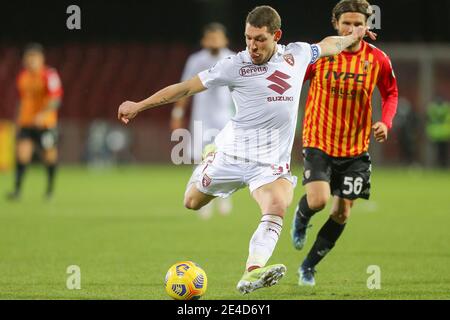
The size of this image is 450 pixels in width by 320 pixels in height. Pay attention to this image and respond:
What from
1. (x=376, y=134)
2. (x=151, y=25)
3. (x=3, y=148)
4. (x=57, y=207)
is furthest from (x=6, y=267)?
(x=151, y=25)

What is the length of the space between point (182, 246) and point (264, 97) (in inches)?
127

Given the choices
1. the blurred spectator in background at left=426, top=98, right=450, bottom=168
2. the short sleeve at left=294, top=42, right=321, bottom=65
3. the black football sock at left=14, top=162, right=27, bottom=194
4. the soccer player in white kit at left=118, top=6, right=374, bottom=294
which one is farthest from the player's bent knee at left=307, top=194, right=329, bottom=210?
the blurred spectator in background at left=426, top=98, right=450, bottom=168

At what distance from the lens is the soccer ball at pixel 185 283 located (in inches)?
241

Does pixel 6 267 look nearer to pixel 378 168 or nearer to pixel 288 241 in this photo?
pixel 288 241

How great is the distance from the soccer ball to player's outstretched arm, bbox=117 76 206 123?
1.07m

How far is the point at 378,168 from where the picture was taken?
A: 82.6 feet

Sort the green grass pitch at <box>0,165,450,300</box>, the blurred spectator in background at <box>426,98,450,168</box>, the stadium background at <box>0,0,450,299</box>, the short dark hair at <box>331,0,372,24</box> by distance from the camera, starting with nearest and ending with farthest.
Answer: the green grass pitch at <box>0,165,450,300</box> → the short dark hair at <box>331,0,372,24</box> → the stadium background at <box>0,0,450,299</box> → the blurred spectator in background at <box>426,98,450,168</box>

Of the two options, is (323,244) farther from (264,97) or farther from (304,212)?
(264,97)

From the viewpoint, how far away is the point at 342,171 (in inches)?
284

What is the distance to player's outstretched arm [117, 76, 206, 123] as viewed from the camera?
609 centimetres

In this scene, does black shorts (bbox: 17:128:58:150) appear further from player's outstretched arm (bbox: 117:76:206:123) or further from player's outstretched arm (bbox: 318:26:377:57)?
player's outstretched arm (bbox: 117:76:206:123)

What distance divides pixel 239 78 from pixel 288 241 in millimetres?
3887

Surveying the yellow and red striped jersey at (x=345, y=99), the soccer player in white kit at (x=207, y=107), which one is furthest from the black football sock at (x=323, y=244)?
the soccer player in white kit at (x=207, y=107)
